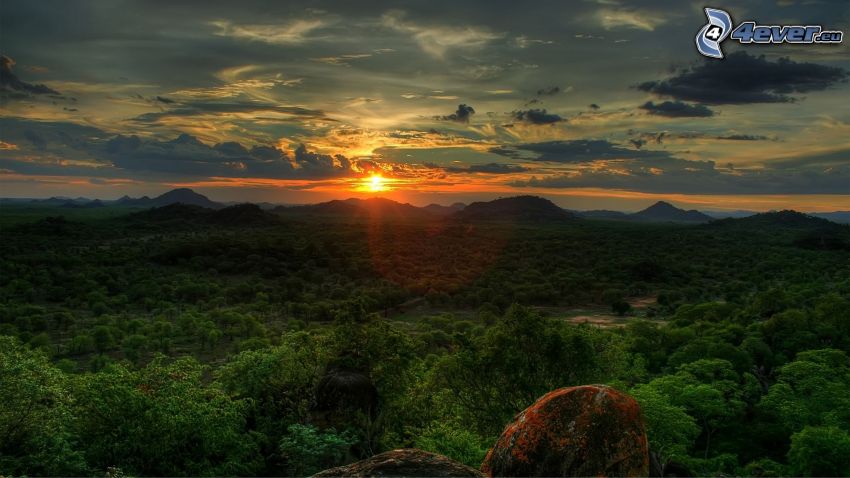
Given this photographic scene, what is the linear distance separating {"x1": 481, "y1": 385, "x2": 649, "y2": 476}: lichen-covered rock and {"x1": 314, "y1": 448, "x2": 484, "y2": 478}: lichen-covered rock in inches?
127

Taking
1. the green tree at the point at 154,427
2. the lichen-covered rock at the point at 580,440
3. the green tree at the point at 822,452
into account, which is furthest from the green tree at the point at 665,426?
the green tree at the point at 154,427

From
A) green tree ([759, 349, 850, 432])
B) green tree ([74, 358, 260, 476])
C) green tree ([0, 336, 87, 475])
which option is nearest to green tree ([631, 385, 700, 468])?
green tree ([759, 349, 850, 432])

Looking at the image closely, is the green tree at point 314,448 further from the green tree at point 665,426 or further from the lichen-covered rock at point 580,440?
the green tree at point 665,426

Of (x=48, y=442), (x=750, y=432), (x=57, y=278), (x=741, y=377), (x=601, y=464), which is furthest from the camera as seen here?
(x=57, y=278)

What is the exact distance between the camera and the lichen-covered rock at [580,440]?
14.3 metres

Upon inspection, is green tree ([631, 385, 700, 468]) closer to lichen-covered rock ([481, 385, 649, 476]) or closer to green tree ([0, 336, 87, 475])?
lichen-covered rock ([481, 385, 649, 476])

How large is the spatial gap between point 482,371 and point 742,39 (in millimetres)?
27110

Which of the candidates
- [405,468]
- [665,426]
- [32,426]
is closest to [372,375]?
[32,426]

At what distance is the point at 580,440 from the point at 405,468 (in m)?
5.33

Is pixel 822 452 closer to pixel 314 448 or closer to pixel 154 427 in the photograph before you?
pixel 314 448

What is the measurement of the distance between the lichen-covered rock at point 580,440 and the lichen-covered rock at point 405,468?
10.6 feet

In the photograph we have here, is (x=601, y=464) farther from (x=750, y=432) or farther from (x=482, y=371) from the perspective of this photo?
(x=750, y=432)

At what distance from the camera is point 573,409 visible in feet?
48.5

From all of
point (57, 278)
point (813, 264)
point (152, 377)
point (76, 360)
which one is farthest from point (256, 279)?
point (813, 264)
